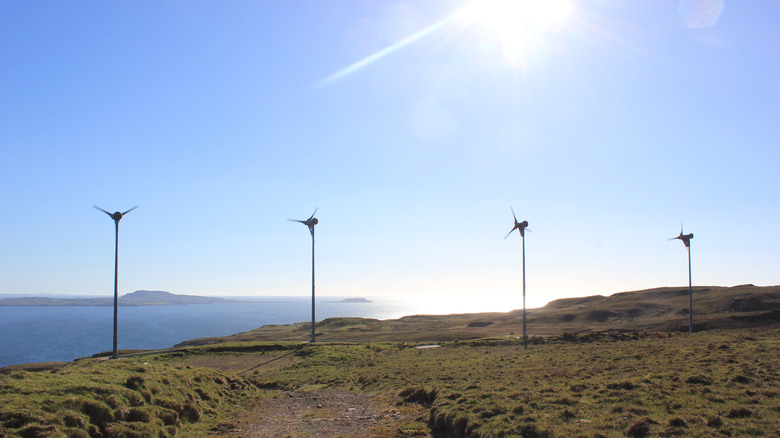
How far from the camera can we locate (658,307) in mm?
107125

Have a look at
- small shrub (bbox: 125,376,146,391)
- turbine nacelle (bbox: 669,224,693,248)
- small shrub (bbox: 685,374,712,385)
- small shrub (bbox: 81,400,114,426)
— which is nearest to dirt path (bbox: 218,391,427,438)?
small shrub (bbox: 125,376,146,391)

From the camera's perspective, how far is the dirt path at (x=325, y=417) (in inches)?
734

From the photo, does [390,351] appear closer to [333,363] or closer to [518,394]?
[333,363]

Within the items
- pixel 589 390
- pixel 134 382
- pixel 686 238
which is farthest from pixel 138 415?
pixel 686 238

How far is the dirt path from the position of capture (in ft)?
61.2

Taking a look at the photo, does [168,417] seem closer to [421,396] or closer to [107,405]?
[107,405]

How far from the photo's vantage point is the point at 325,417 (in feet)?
71.4

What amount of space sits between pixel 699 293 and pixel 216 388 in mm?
130106

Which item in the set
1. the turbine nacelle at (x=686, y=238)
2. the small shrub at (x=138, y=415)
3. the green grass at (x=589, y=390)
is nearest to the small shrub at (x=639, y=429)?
the green grass at (x=589, y=390)

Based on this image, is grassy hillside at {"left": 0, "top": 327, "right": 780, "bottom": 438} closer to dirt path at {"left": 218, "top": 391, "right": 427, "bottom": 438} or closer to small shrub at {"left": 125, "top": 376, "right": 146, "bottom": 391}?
small shrub at {"left": 125, "top": 376, "right": 146, "bottom": 391}

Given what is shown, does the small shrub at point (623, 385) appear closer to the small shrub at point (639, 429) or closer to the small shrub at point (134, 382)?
the small shrub at point (639, 429)

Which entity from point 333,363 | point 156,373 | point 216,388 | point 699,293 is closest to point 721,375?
point 216,388

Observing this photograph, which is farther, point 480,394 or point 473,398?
point 480,394

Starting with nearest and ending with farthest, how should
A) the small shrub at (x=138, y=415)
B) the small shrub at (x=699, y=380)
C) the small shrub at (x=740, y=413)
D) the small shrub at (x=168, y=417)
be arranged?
the small shrub at (x=740, y=413)
the small shrub at (x=138, y=415)
the small shrub at (x=168, y=417)
the small shrub at (x=699, y=380)
